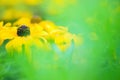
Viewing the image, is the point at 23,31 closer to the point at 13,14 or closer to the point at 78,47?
the point at 13,14

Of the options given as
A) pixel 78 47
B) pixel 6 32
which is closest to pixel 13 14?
pixel 6 32

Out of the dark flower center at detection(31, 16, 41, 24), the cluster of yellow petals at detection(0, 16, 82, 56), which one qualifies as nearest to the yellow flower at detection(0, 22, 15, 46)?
the cluster of yellow petals at detection(0, 16, 82, 56)

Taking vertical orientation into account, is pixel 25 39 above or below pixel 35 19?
below

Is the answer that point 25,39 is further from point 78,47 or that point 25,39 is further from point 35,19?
point 78,47

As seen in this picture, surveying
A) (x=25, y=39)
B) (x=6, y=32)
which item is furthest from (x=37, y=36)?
(x=6, y=32)

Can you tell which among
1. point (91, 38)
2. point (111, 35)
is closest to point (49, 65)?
point (91, 38)

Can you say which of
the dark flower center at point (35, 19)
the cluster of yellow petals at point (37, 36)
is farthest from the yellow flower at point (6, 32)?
the dark flower center at point (35, 19)

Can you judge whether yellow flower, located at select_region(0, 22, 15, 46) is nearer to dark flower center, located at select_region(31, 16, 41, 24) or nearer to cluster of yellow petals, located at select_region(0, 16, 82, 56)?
→ cluster of yellow petals, located at select_region(0, 16, 82, 56)
